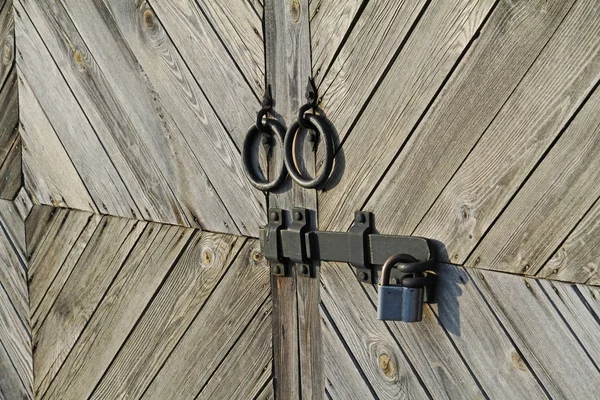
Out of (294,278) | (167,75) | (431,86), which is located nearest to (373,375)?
(294,278)

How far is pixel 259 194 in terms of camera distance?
264 centimetres

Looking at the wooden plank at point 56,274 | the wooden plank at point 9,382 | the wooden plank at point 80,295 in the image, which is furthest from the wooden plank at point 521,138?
the wooden plank at point 9,382

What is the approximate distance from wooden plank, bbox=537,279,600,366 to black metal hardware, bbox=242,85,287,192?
3.28 ft

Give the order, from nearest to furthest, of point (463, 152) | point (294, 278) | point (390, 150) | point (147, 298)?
point (463, 152) < point (390, 150) < point (294, 278) < point (147, 298)

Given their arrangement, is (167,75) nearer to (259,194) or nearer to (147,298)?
(259,194)

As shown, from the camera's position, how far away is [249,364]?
2.73 meters

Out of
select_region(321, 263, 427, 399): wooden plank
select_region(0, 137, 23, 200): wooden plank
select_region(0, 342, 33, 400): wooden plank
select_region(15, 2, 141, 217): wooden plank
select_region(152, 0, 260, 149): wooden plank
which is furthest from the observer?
select_region(0, 342, 33, 400): wooden plank

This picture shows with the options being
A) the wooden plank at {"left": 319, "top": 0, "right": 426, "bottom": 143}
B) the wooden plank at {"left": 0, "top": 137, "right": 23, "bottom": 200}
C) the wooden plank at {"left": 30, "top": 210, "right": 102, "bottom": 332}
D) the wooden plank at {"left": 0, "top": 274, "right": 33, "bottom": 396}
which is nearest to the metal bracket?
the wooden plank at {"left": 319, "top": 0, "right": 426, "bottom": 143}

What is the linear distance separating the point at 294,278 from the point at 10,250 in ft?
6.70

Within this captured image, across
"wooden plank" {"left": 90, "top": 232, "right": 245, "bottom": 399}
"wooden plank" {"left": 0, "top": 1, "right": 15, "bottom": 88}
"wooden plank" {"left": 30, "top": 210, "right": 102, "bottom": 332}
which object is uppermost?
"wooden plank" {"left": 0, "top": 1, "right": 15, "bottom": 88}

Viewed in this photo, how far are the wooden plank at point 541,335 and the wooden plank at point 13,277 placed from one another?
267cm

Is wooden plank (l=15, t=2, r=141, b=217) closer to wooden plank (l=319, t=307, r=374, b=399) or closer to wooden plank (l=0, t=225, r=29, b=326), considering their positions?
wooden plank (l=0, t=225, r=29, b=326)

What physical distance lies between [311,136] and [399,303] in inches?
25.6

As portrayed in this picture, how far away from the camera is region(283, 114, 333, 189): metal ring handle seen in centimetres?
237
